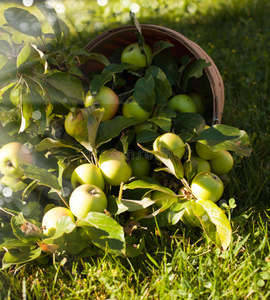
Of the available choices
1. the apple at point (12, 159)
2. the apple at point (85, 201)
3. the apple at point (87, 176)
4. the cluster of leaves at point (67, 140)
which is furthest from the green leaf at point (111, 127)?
the apple at point (12, 159)

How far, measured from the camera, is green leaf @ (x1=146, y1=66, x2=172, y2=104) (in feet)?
5.13

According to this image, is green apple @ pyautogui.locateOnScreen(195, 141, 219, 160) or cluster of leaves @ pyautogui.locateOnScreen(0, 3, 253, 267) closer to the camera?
cluster of leaves @ pyautogui.locateOnScreen(0, 3, 253, 267)

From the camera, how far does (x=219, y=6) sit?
3.27 meters

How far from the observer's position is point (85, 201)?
1.22m

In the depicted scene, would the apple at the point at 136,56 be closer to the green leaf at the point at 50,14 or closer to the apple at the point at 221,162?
the green leaf at the point at 50,14

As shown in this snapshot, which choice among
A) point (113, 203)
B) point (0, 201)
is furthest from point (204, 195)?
point (0, 201)

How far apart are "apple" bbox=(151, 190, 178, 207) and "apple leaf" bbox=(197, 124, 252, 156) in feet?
0.87

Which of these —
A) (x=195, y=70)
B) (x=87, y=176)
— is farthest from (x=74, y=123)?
(x=195, y=70)

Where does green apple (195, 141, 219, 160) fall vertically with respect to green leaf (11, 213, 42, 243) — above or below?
above

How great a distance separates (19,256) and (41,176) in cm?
30

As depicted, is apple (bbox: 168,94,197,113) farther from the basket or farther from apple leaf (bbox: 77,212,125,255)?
apple leaf (bbox: 77,212,125,255)

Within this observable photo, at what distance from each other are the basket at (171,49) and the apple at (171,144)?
30cm

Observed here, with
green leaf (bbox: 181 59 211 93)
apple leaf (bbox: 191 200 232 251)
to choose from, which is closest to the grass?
apple leaf (bbox: 191 200 232 251)

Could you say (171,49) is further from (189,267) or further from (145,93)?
(189,267)
